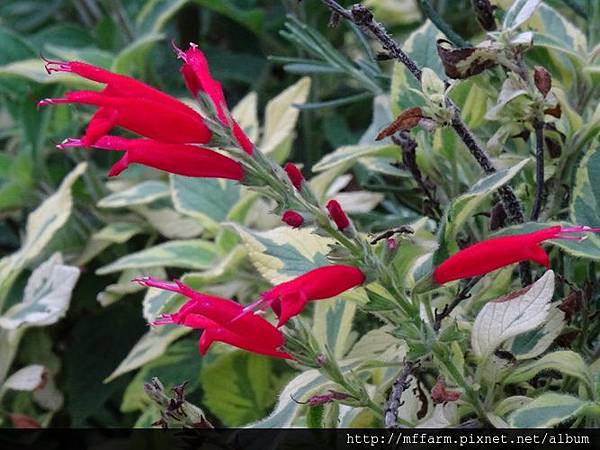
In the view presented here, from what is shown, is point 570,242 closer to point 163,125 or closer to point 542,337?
point 542,337

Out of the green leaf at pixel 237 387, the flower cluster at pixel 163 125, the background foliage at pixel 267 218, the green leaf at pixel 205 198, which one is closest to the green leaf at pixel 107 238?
the background foliage at pixel 267 218

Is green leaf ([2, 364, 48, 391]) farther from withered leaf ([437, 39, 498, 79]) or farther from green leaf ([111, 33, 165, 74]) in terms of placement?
withered leaf ([437, 39, 498, 79])

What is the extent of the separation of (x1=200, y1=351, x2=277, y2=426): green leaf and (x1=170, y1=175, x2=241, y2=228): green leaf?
143mm

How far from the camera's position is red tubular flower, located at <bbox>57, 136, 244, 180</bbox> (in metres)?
0.50

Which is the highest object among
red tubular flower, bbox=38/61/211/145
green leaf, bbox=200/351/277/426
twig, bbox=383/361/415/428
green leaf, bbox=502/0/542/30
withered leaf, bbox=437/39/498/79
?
green leaf, bbox=502/0/542/30

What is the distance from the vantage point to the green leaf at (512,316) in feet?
1.78

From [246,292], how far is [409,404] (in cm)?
33

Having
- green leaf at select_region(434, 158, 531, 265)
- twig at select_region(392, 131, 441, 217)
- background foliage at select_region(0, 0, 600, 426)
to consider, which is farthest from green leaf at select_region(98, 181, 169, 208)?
green leaf at select_region(434, 158, 531, 265)

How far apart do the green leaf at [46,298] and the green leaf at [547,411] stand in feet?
1.63

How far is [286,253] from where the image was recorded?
627 mm

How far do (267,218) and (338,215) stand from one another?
536 mm

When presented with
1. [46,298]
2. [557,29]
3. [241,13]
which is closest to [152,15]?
[241,13]

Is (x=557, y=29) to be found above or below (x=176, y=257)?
above

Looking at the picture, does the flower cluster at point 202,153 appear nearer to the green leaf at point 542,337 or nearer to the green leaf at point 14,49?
the green leaf at point 542,337
